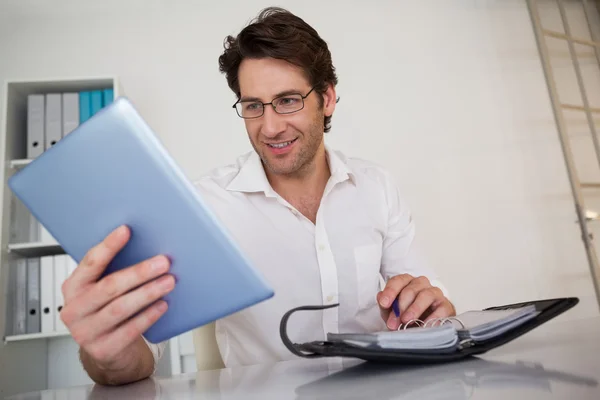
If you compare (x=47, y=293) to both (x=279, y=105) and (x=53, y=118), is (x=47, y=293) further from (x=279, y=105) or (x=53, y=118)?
(x=279, y=105)

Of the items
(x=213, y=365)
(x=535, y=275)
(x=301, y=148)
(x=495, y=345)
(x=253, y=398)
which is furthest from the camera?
(x=535, y=275)

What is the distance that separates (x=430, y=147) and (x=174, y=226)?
252cm

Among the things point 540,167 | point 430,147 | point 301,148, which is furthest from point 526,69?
point 301,148

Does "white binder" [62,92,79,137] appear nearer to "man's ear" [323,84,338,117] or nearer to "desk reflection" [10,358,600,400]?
"man's ear" [323,84,338,117]

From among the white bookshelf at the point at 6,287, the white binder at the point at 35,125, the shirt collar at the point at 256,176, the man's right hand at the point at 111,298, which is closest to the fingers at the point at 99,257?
the man's right hand at the point at 111,298

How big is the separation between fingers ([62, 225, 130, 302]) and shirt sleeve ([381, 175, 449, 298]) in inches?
38.0

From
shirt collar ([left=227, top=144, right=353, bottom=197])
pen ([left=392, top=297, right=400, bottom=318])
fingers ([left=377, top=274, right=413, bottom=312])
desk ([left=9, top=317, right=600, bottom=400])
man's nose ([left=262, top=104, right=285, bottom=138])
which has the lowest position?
desk ([left=9, top=317, right=600, bottom=400])

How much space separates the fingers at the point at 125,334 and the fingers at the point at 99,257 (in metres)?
0.08

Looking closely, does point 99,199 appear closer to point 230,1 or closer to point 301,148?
point 301,148

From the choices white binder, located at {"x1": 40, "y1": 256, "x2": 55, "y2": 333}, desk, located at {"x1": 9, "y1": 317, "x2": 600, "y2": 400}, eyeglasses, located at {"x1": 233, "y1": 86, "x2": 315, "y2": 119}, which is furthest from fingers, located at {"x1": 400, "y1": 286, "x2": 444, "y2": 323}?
white binder, located at {"x1": 40, "y1": 256, "x2": 55, "y2": 333}

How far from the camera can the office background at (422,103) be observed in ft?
8.99

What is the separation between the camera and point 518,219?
2879mm

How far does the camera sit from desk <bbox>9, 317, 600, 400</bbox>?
406 millimetres

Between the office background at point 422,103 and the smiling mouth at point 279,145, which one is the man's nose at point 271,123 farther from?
the office background at point 422,103
